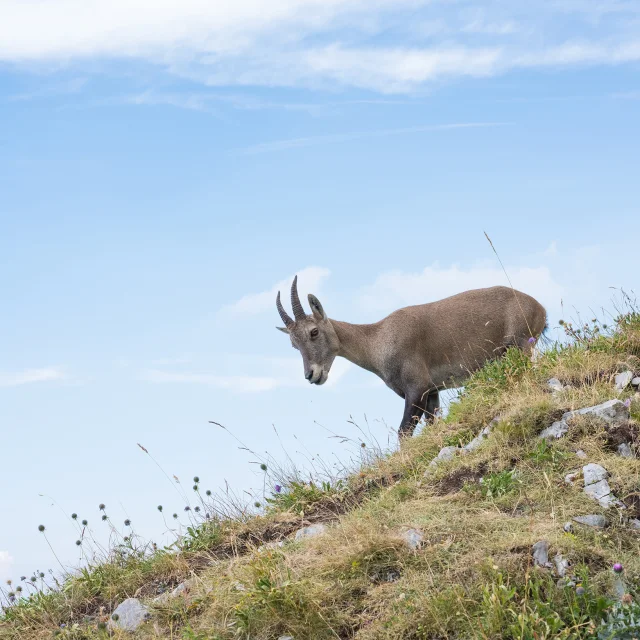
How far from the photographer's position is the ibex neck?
14.6 meters

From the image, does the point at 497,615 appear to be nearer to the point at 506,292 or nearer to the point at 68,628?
the point at 68,628

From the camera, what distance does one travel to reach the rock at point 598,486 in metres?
6.99

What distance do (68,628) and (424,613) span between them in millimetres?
4027

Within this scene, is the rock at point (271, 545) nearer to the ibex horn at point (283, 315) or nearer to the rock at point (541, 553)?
the rock at point (541, 553)

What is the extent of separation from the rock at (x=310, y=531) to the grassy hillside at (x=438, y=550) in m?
0.14

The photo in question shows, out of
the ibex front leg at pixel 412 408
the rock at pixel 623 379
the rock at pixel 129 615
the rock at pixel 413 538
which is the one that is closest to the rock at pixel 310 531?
the rock at pixel 413 538

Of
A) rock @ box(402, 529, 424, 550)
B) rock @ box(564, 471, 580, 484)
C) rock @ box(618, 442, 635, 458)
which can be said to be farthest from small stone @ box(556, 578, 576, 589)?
rock @ box(618, 442, 635, 458)

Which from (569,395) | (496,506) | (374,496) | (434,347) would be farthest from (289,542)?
(434,347)

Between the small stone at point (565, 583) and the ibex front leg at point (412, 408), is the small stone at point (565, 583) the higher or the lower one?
the higher one

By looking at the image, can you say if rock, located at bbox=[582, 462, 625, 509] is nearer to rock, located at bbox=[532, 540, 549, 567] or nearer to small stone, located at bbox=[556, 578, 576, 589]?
rock, located at bbox=[532, 540, 549, 567]

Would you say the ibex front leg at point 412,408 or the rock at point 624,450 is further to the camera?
the ibex front leg at point 412,408

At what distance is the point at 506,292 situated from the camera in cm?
1472

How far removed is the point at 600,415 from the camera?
825 cm

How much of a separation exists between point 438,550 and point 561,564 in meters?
0.94
